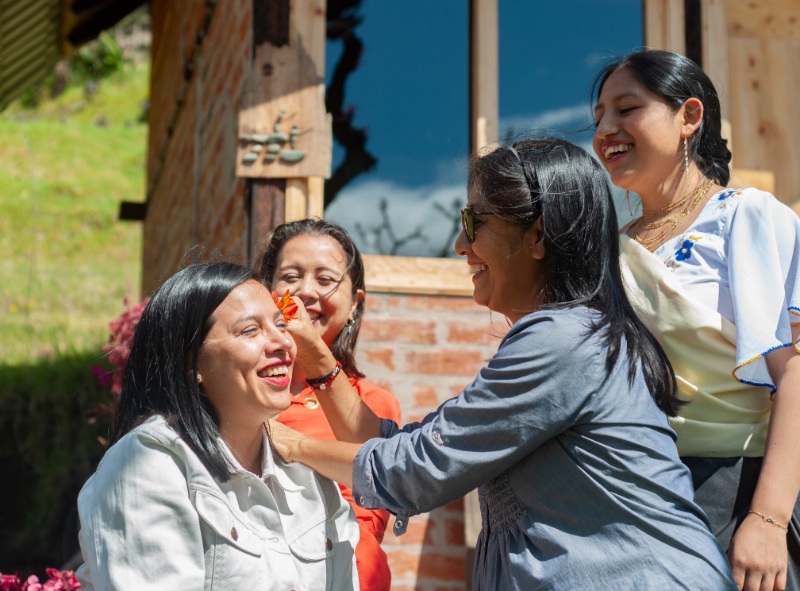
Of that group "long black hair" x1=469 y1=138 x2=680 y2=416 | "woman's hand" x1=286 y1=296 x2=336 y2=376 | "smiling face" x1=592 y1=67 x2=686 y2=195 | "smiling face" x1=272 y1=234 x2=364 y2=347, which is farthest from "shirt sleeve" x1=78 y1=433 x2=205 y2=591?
"smiling face" x1=592 y1=67 x2=686 y2=195

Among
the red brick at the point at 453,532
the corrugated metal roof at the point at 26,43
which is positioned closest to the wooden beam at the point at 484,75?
the red brick at the point at 453,532

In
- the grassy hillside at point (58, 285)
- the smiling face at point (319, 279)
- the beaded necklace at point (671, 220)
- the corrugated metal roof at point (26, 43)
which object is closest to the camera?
the beaded necklace at point (671, 220)

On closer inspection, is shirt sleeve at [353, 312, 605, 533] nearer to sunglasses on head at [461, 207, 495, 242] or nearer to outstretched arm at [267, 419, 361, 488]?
outstretched arm at [267, 419, 361, 488]

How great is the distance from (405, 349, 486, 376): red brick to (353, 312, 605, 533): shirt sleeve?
212 centimetres

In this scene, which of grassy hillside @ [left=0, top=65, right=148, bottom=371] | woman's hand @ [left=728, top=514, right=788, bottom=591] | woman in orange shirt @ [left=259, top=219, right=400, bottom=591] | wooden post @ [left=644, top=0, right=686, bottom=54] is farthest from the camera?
grassy hillside @ [left=0, top=65, right=148, bottom=371]

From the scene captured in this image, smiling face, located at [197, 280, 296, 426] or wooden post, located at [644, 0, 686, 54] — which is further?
wooden post, located at [644, 0, 686, 54]

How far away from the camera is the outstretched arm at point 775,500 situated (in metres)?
2.07

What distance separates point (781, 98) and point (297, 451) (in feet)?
10.9

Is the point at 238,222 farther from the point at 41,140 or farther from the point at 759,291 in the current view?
the point at 41,140

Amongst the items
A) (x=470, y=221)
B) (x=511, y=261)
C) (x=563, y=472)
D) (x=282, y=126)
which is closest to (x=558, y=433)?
(x=563, y=472)

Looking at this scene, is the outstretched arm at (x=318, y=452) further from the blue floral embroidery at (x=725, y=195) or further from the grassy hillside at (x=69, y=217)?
the grassy hillside at (x=69, y=217)

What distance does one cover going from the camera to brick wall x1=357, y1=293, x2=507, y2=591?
13.3 ft

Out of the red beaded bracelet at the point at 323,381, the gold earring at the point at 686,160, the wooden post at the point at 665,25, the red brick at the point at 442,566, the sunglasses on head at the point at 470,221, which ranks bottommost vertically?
the red brick at the point at 442,566

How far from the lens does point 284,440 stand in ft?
8.25
